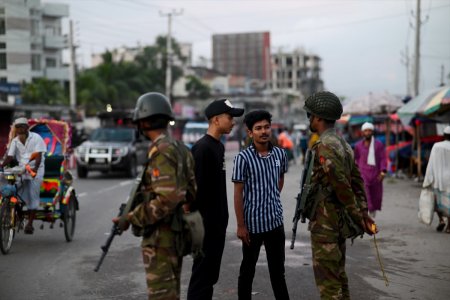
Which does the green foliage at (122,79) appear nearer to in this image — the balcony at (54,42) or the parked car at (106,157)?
the balcony at (54,42)

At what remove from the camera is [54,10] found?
67375 millimetres

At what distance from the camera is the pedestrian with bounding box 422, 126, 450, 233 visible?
483 inches

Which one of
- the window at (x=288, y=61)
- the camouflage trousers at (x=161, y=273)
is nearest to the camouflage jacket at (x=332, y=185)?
the camouflage trousers at (x=161, y=273)

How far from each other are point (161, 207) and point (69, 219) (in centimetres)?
723

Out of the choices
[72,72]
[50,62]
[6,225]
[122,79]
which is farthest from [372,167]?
[122,79]

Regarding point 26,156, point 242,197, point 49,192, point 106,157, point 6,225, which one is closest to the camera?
point 242,197

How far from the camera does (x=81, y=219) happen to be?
573 inches

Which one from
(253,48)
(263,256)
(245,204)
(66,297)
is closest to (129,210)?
(245,204)

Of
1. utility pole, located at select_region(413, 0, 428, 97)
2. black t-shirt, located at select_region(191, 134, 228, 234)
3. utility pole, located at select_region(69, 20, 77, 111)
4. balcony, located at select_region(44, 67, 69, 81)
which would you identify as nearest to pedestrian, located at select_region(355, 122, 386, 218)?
black t-shirt, located at select_region(191, 134, 228, 234)

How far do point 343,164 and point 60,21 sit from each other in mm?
69447

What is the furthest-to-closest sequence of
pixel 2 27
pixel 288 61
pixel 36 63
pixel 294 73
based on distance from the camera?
pixel 288 61 < pixel 294 73 < pixel 36 63 < pixel 2 27

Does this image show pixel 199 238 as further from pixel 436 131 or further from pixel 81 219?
pixel 436 131

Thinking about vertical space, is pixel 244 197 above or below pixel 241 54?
below

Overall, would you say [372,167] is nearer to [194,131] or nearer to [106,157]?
[106,157]
